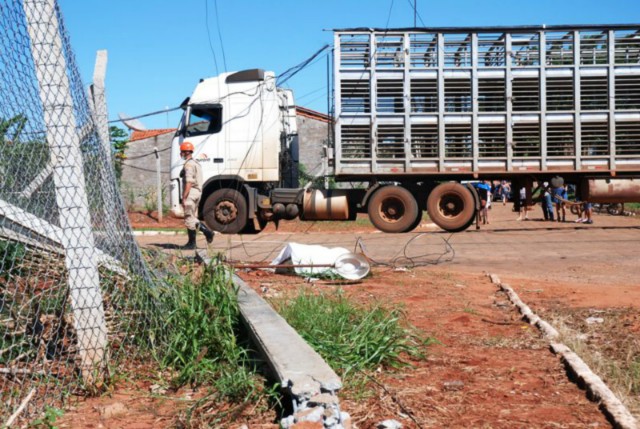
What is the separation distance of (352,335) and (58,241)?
193cm

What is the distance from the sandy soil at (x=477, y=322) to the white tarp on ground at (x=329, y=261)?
0.18 m

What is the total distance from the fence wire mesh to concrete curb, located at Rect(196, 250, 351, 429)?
2.84ft

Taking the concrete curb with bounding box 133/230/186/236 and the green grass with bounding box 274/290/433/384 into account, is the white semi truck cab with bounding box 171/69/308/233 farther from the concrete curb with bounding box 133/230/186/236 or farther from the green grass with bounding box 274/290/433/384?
the green grass with bounding box 274/290/433/384

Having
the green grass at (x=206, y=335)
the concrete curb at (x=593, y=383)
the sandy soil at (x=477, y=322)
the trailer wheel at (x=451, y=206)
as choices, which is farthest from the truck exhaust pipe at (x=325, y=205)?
the concrete curb at (x=593, y=383)

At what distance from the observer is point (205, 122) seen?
50.2 ft

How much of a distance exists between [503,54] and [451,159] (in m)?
2.49

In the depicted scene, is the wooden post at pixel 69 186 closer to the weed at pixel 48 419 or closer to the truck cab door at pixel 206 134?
the weed at pixel 48 419

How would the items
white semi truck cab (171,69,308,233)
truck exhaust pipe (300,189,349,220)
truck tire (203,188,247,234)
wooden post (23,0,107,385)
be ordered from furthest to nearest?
truck exhaust pipe (300,189,349,220) < truck tire (203,188,247,234) < white semi truck cab (171,69,308,233) < wooden post (23,0,107,385)

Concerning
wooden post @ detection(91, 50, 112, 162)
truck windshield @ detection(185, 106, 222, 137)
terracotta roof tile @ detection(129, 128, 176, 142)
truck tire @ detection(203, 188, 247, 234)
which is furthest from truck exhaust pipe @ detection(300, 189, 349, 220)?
terracotta roof tile @ detection(129, 128, 176, 142)

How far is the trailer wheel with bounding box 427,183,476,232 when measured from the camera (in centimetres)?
1569

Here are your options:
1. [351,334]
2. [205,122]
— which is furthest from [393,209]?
[351,334]

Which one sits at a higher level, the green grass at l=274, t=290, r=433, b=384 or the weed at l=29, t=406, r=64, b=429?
the green grass at l=274, t=290, r=433, b=384

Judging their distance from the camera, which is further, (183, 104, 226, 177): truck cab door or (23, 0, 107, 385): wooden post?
(183, 104, 226, 177): truck cab door

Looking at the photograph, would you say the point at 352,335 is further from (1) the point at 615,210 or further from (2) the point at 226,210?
(1) the point at 615,210
